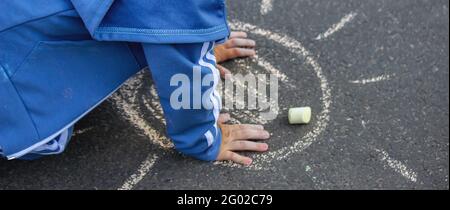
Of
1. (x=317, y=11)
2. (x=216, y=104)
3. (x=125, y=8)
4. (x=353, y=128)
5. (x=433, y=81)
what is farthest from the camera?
(x=317, y=11)

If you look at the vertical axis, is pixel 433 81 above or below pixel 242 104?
above

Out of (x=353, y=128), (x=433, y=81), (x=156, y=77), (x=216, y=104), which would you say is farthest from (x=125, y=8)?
(x=433, y=81)

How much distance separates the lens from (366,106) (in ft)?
5.54

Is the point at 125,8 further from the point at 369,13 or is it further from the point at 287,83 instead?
the point at 369,13

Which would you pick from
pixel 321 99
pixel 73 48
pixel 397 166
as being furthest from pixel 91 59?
pixel 397 166

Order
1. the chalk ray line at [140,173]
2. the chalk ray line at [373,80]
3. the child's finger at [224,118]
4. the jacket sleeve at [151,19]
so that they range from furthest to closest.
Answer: the chalk ray line at [373,80] → the child's finger at [224,118] → the chalk ray line at [140,173] → the jacket sleeve at [151,19]

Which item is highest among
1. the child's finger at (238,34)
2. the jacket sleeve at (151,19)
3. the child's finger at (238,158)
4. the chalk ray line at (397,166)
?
the jacket sleeve at (151,19)

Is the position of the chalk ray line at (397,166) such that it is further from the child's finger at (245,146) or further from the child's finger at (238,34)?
the child's finger at (238,34)

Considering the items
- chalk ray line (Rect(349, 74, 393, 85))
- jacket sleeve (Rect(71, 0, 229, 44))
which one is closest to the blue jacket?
jacket sleeve (Rect(71, 0, 229, 44))

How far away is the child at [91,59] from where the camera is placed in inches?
44.9

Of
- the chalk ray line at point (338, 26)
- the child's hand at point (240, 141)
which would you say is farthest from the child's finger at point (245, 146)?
the chalk ray line at point (338, 26)

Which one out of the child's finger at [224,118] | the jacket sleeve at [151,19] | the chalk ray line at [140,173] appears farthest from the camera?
the child's finger at [224,118]

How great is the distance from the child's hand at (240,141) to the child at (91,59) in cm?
9

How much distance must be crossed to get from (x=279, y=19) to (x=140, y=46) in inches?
26.5
